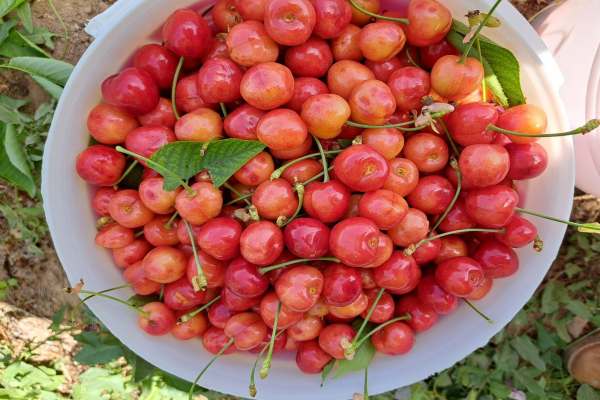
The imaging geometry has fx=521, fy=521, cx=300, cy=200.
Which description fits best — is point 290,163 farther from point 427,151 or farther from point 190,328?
point 190,328

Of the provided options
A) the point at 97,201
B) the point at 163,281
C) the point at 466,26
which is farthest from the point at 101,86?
the point at 466,26

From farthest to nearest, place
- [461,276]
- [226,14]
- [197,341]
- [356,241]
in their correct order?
[197,341], [226,14], [461,276], [356,241]

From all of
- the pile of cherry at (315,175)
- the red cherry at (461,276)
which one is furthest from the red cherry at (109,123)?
the red cherry at (461,276)

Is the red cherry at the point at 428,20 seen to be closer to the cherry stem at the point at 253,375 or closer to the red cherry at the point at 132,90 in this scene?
the red cherry at the point at 132,90

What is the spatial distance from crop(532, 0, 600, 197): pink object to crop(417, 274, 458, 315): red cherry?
59 cm

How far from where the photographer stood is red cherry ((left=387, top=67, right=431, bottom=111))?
1198mm

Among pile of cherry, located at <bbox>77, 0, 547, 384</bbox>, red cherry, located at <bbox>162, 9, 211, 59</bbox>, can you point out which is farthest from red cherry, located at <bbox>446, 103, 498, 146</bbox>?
red cherry, located at <bbox>162, 9, 211, 59</bbox>

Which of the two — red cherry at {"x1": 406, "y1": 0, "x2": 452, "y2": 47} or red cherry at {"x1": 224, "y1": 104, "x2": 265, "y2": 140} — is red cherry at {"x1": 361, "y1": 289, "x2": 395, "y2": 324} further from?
red cherry at {"x1": 406, "y1": 0, "x2": 452, "y2": 47}

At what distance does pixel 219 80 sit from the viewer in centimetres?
119

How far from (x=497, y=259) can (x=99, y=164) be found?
99cm

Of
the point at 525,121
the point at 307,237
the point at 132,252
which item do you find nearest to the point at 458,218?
the point at 525,121

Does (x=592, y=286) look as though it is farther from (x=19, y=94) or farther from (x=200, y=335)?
(x=19, y=94)

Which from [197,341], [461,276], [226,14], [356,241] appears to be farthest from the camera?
[197,341]

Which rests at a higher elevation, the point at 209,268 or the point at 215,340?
the point at 209,268
